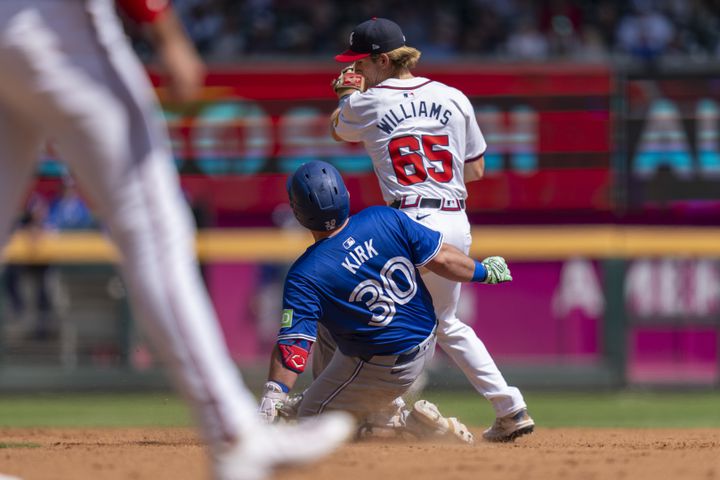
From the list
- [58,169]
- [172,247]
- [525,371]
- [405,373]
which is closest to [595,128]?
[525,371]

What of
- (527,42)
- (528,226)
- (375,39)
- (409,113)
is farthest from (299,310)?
(527,42)

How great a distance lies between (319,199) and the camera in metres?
5.49

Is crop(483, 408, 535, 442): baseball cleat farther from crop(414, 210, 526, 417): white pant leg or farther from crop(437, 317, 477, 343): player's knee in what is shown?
crop(437, 317, 477, 343): player's knee

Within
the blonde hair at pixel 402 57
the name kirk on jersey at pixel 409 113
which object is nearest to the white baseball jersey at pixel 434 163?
the name kirk on jersey at pixel 409 113

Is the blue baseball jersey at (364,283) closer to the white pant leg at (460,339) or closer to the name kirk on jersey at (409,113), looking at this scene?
the white pant leg at (460,339)

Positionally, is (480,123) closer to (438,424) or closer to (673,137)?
(673,137)

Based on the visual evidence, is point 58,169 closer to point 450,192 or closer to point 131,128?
point 450,192

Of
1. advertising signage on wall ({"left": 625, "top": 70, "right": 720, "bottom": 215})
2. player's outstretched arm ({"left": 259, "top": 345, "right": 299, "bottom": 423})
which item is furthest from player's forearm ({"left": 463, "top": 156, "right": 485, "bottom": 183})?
advertising signage on wall ({"left": 625, "top": 70, "right": 720, "bottom": 215})

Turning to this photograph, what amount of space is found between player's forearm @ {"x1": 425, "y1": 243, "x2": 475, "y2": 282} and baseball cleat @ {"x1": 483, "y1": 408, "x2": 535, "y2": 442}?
90 centimetres

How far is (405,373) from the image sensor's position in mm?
5617

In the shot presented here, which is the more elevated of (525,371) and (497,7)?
(497,7)

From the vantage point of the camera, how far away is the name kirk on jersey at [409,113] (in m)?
5.90

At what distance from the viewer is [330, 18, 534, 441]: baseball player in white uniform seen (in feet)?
19.2

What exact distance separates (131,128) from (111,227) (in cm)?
24
